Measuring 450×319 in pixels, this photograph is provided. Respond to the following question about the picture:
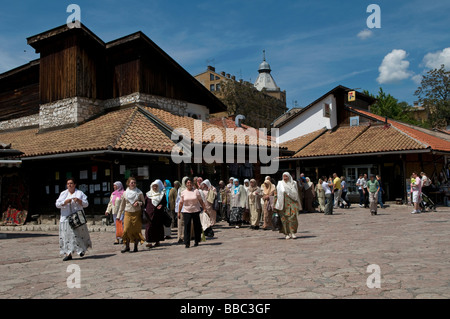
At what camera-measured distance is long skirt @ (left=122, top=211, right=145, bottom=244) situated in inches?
373

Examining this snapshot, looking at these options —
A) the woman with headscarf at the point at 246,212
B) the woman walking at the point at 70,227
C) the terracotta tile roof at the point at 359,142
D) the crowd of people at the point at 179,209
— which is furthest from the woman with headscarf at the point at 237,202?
the terracotta tile roof at the point at 359,142

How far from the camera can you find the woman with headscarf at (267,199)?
12.8 meters

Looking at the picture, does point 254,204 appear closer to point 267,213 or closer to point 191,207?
point 267,213

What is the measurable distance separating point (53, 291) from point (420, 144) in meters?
20.7

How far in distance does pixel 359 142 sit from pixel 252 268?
2040cm

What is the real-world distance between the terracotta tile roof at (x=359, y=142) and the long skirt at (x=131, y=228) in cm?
1694

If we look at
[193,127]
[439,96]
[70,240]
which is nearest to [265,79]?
[439,96]

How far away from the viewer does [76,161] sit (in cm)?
1584

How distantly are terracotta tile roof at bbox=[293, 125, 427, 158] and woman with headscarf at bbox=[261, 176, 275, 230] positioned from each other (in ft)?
39.4

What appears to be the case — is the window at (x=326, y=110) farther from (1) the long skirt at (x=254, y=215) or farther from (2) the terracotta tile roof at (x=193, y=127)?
(1) the long skirt at (x=254, y=215)

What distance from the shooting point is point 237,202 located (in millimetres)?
13867

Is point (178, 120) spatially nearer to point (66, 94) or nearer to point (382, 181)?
point (66, 94)

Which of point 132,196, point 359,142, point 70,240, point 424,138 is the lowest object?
point 70,240
